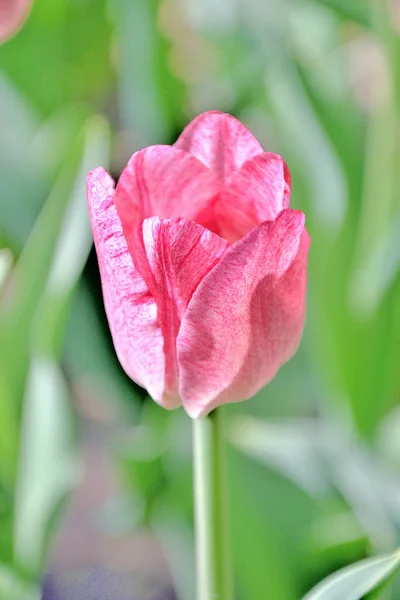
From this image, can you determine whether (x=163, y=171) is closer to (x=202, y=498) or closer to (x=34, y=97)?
(x=202, y=498)

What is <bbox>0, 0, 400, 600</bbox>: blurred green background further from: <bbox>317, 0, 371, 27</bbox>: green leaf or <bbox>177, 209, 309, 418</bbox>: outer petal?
<bbox>177, 209, 309, 418</bbox>: outer petal

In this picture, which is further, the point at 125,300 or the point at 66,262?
the point at 66,262

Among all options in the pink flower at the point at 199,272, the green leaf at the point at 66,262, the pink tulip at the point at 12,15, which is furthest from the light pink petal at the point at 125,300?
the pink tulip at the point at 12,15

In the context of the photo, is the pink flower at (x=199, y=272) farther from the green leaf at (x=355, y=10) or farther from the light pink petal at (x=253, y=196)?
the green leaf at (x=355, y=10)

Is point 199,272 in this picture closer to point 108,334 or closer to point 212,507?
point 212,507

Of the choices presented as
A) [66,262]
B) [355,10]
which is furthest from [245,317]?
[355,10]

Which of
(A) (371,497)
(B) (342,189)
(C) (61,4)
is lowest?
(A) (371,497)

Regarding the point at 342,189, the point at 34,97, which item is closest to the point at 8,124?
the point at 34,97

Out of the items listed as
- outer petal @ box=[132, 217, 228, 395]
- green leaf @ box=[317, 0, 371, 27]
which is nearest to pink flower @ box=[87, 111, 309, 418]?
outer petal @ box=[132, 217, 228, 395]
